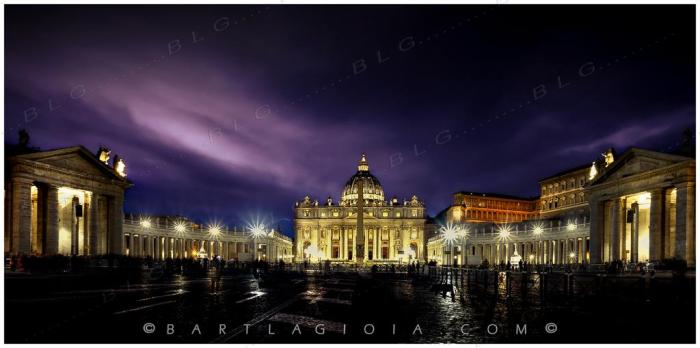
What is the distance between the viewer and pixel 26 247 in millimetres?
45344

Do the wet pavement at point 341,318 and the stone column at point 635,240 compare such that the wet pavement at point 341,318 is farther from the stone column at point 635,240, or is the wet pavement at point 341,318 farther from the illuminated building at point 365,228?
the illuminated building at point 365,228

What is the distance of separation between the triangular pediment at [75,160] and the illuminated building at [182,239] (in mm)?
23117

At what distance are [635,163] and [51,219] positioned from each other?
51.8 metres

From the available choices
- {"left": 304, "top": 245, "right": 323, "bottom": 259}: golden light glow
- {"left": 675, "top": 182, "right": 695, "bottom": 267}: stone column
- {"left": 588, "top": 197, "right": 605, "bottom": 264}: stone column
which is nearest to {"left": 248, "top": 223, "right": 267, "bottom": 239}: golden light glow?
{"left": 304, "top": 245, "right": 323, "bottom": 259}: golden light glow

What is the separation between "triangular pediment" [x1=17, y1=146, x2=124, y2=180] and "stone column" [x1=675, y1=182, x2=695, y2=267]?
49812mm

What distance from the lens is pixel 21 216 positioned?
4550 centimetres

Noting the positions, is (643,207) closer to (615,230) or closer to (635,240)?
(635,240)

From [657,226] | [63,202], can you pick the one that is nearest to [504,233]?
[657,226]

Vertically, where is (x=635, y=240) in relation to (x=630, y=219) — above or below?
below

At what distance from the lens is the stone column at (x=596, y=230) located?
62.3 meters

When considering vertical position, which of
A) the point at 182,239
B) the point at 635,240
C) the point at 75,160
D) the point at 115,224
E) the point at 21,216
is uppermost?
the point at 75,160

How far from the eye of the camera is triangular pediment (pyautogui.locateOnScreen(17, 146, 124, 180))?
4859 centimetres

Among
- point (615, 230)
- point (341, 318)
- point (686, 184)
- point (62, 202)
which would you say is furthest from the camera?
point (615, 230)

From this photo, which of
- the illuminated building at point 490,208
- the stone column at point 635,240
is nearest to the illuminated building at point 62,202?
the stone column at point 635,240
